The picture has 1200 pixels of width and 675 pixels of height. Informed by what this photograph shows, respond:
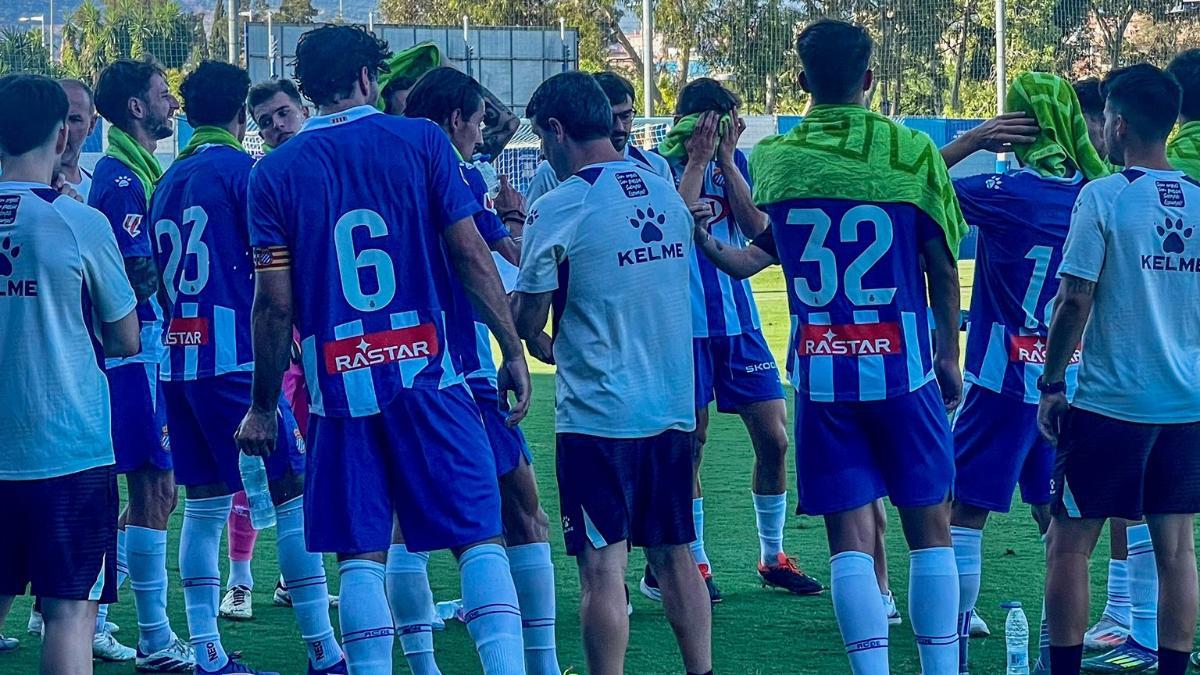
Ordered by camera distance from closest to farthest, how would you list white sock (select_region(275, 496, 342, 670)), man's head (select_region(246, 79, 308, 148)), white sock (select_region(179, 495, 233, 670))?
white sock (select_region(275, 496, 342, 670)) → white sock (select_region(179, 495, 233, 670)) → man's head (select_region(246, 79, 308, 148))

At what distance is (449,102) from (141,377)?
1663 mm

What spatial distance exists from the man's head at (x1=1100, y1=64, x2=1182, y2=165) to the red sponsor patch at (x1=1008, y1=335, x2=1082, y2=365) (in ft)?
2.47

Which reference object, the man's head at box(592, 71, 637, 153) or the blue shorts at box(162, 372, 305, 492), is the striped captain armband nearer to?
the blue shorts at box(162, 372, 305, 492)

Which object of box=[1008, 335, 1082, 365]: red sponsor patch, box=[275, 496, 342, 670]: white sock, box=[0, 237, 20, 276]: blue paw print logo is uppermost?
box=[0, 237, 20, 276]: blue paw print logo

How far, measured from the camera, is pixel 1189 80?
5.92 metres

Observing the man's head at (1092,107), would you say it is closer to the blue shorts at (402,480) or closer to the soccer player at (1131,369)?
the soccer player at (1131,369)

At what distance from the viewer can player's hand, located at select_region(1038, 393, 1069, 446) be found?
5.27 metres

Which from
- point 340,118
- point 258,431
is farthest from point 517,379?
point 340,118

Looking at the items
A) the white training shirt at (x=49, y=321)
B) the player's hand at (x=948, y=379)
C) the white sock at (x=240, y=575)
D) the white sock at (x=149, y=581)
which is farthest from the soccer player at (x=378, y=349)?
the white sock at (x=240, y=575)

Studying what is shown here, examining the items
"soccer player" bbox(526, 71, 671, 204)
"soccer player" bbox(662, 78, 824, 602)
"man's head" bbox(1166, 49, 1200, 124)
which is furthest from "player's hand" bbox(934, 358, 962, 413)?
"soccer player" bbox(662, 78, 824, 602)

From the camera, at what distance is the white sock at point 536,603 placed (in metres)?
5.45

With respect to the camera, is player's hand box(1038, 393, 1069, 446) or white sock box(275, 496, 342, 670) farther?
white sock box(275, 496, 342, 670)

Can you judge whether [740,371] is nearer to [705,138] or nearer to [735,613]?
[735,613]

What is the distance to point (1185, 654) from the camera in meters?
5.35
